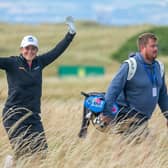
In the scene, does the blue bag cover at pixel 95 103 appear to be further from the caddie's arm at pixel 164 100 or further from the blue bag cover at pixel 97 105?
the caddie's arm at pixel 164 100

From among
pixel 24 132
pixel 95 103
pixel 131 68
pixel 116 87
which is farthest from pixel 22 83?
pixel 131 68

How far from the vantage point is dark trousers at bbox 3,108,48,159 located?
277 inches

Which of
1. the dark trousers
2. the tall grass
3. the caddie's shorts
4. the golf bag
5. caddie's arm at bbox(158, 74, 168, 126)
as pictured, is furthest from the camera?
Result: caddie's arm at bbox(158, 74, 168, 126)

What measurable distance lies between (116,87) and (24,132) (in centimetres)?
94

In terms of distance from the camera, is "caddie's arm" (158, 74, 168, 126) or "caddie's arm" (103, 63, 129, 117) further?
"caddie's arm" (158, 74, 168, 126)

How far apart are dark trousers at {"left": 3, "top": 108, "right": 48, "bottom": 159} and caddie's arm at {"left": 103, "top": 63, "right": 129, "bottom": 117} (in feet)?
2.12

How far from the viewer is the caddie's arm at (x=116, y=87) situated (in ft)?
25.5

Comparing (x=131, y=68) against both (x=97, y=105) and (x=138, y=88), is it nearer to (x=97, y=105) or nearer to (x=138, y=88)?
(x=138, y=88)

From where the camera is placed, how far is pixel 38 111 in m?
7.90

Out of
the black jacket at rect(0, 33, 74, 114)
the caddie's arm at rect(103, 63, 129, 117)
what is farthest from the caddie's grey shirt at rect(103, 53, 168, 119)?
the black jacket at rect(0, 33, 74, 114)

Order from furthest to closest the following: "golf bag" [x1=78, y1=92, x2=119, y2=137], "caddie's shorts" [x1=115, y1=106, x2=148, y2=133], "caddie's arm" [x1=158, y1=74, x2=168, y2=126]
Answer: "caddie's arm" [x1=158, y1=74, x2=168, y2=126] → "golf bag" [x1=78, y1=92, x2=119, y2=137] → "caddie's shorts" [x1=115, y1=106, x2=148, y2=133]

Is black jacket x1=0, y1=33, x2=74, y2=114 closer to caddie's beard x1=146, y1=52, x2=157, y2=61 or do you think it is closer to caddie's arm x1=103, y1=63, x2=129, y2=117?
caddie's arm x1=103, y1=63, x2=129, y2=117

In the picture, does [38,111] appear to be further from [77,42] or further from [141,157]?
[77,42]

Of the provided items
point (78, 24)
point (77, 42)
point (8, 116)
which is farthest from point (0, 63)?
point (78, 24)
